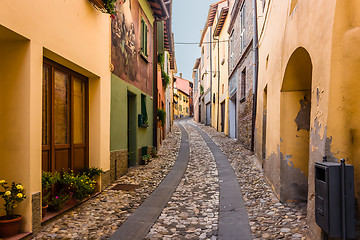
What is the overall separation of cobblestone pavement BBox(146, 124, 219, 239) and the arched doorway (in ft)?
4.36

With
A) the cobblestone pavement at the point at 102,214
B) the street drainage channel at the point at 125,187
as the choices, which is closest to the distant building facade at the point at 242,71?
the cobblestone pavement at the point at 102,214

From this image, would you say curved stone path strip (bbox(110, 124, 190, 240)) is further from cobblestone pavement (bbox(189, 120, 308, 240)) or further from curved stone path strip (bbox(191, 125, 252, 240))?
cobblestone pavement (bbox(189, 120, 308, 240))

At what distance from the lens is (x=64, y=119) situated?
191 inches

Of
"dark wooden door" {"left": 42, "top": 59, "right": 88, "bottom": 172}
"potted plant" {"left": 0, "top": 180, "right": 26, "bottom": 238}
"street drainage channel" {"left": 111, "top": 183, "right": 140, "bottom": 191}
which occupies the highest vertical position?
"dark wooden door" {"left": 42, "top": 59, "right": 88, "bottom": 172}

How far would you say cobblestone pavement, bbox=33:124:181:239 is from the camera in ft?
12.3

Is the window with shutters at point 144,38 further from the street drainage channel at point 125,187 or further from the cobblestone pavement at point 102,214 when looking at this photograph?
the street drainage channel at point 125,187

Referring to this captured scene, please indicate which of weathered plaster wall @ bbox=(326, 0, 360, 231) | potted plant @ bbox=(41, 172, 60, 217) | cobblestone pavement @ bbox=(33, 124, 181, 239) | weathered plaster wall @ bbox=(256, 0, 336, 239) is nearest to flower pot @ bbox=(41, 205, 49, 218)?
potted plant @ bbox=(41, 172, 60, 217)

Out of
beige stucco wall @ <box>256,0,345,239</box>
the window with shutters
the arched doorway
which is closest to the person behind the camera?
beige stucco wall @ <box>256,0,345,239</box>

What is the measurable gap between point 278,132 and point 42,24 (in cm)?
413

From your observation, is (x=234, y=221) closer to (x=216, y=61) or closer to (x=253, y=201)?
(x=253, y=201)

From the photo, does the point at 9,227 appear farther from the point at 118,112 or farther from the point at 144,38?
the point at 144,38

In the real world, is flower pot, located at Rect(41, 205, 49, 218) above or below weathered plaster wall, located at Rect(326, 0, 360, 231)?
below

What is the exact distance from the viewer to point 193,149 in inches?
486

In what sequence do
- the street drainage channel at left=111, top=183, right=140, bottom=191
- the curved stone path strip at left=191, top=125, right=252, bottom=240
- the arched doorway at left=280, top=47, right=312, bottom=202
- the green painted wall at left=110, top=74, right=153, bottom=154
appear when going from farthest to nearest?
the green painted wall at left=110, top=74, right=153, bottom=154 < the street drainage channel at left=111, top=183, right=140, bottom=191 < the arched doorway at left=280, top=47, right=312, bottom=202 < the curved stone path strip at left=191, top=125, right=252, bottom=240
